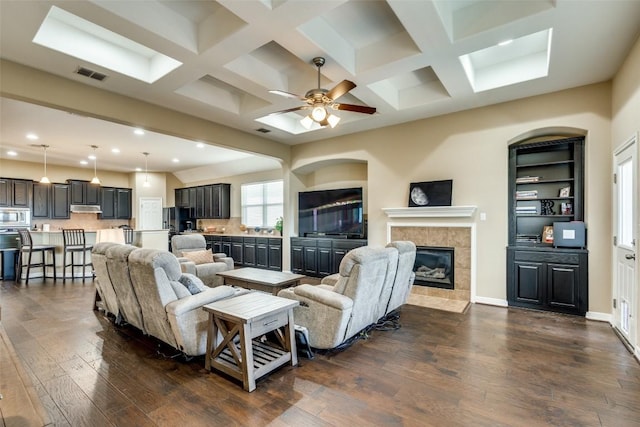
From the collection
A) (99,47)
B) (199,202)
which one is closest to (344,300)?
(99,47)

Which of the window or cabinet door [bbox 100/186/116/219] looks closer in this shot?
the window

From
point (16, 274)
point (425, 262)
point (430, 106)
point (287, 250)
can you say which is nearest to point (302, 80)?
point (430, 106)

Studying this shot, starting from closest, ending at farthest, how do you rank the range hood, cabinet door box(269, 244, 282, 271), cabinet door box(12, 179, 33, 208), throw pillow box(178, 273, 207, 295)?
throw pillow box(178, 273, 207, 295)
cabinet door box(269, 244, 282, 271)
cabinet door box(12, 179, 33, 208)
the range hood

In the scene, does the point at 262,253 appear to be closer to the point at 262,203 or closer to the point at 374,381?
the point at 262,203

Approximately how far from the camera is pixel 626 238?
3473mm

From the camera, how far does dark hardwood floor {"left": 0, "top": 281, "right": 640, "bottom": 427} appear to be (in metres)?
2.09

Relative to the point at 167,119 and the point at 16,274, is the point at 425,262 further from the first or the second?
the point at 16,274

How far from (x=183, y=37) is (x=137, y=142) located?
4585 mm

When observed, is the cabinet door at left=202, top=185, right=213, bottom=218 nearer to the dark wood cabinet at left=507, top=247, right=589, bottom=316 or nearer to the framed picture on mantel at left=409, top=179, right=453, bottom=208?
the framed picture on mantel at left=409, top=179, right=453, bottom=208

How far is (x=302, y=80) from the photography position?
4215 mm

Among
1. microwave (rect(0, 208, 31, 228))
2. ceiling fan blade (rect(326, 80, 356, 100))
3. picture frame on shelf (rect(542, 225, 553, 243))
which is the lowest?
picture frame on shelf (rect(542, 225, 553, 243))

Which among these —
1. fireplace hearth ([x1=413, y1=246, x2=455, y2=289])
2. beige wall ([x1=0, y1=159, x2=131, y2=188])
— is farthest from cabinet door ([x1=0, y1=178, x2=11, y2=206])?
fireplace hearth ([x1=413, y1=246, x2=455, y2=289])

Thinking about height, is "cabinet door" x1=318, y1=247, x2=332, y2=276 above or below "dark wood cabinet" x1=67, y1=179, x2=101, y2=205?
below

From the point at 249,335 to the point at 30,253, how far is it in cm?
680
